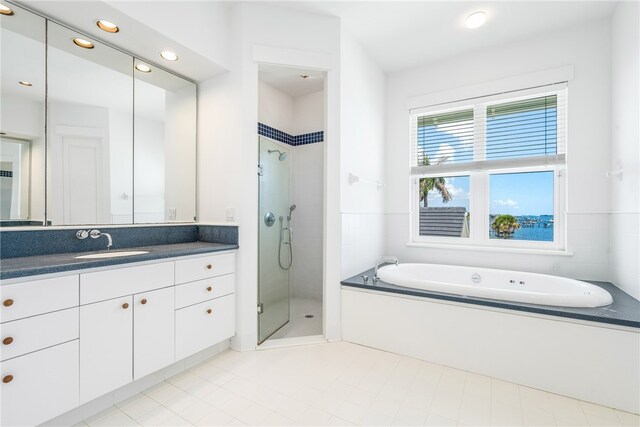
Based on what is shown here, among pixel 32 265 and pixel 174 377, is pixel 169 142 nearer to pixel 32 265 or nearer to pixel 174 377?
pixel 32 265

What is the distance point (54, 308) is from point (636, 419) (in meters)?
3.12

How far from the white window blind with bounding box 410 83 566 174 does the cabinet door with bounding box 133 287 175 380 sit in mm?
2822

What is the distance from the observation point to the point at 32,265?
4.36 feet

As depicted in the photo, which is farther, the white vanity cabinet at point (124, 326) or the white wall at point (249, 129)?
the white wall at point (249, 129)

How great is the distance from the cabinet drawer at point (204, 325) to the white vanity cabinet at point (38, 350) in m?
0.58

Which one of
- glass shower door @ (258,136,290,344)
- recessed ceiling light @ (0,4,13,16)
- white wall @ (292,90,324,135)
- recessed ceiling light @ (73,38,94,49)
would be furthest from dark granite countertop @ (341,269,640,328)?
recessed ceiling light @ (0,4,13,16)

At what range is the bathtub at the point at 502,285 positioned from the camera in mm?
1872

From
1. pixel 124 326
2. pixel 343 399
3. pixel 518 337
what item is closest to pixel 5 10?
pixel 124 326

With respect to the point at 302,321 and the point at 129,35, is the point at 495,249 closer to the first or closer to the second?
the point at 302,321

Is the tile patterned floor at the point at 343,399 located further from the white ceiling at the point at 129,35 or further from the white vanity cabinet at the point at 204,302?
the white ceiling at the point at 129,35

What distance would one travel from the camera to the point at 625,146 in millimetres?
2209

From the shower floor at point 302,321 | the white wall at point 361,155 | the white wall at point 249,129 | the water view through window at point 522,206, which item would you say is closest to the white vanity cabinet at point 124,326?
the white wall at point 249,129

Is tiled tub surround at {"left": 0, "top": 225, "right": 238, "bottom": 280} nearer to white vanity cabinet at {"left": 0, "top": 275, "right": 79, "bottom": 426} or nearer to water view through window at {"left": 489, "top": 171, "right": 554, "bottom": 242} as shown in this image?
white vanity cabinet at {"left": 0, "top": 275, "right": 79, "bottom": 426}

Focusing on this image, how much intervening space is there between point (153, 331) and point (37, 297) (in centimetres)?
64
